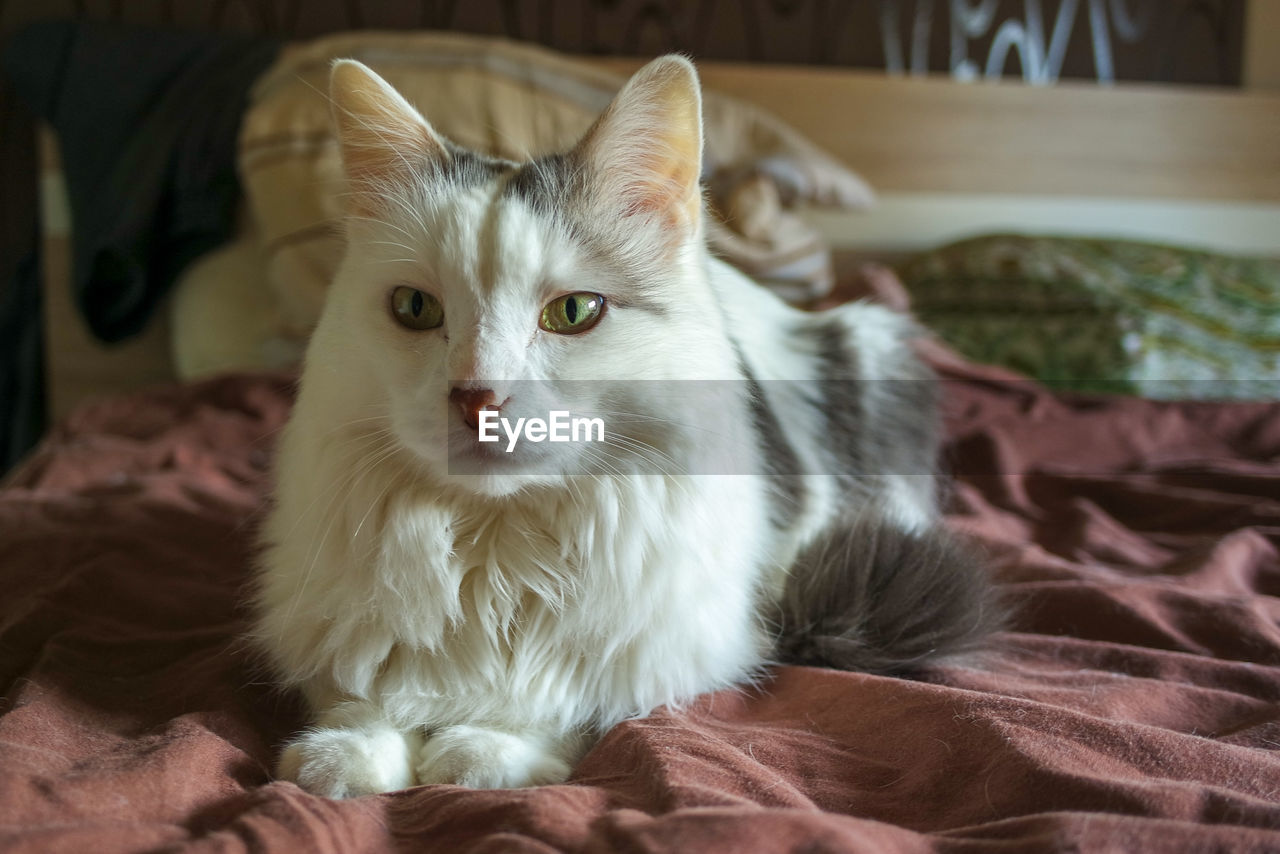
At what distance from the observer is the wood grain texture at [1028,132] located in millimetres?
3092

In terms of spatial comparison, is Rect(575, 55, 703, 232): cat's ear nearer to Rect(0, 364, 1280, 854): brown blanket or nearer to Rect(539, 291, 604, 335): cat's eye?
Rect(539, 291, 604, 335): cat's eye

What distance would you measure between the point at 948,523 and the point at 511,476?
0.89m

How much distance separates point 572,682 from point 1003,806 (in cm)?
41

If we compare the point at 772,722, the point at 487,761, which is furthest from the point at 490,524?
the point at 772,722

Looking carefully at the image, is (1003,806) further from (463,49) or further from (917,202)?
(917,202)

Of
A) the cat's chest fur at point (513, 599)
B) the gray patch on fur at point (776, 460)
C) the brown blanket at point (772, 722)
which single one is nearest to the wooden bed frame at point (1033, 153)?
the brown blanket at point (772, 722)

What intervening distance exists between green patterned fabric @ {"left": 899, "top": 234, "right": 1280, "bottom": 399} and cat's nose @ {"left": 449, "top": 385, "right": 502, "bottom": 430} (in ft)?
6.45

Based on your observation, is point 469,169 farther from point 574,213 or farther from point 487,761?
point 487,761

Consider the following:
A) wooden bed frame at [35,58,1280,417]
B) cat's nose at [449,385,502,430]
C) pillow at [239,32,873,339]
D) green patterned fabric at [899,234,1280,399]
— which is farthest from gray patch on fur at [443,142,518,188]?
wooden bed frame at [35,58,1280,417]

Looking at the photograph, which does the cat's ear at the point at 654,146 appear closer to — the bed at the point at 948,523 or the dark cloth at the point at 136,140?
the bed at the point at 948,523

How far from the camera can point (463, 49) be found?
2.56 metres

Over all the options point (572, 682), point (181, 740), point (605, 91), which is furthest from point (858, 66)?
point (181, 740)

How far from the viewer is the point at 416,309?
0.90 m

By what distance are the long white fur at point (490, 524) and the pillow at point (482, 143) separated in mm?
1341
